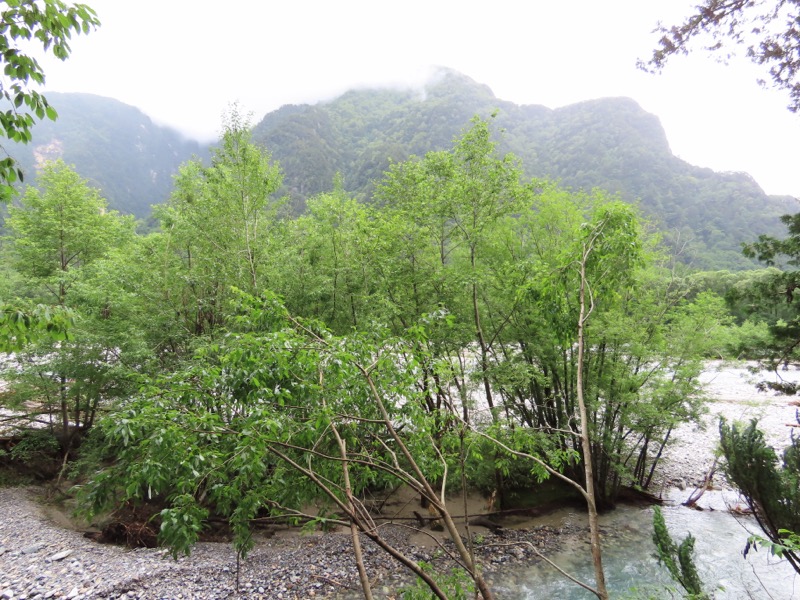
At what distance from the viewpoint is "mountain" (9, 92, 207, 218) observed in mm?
82812

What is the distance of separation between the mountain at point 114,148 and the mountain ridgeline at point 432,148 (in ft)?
1.14

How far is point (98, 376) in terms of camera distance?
9.84 m

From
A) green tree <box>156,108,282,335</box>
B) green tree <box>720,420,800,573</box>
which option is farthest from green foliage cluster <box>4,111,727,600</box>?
green tree <box>720,420,800,573</box>

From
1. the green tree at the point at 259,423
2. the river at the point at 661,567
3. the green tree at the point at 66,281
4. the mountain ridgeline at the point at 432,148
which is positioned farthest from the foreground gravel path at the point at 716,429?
the mountain ridgeline at the point at 432,148

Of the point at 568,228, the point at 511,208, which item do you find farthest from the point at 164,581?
the point at 568,228

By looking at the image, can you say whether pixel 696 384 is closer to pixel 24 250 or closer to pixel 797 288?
pixel 797 288

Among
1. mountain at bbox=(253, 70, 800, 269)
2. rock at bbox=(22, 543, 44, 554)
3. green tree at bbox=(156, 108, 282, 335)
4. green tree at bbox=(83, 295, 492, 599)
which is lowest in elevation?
rock at bbox=(22, 543, 44, 554)

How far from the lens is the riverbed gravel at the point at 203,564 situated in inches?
296

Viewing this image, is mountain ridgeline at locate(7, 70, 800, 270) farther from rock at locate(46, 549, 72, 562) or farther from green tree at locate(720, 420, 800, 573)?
green tree at locate(720, 420, 800, 573)

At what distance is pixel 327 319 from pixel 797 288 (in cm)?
993

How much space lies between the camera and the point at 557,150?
304 ft

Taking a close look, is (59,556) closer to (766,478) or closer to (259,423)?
(259,423)

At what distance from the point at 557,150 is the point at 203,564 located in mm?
103430

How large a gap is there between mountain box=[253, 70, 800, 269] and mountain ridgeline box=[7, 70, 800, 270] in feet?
1.04
